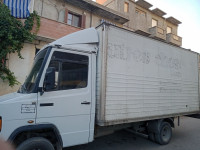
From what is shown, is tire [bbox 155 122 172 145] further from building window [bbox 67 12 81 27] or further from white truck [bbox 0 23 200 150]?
building window [bbox 67 12 81 27]

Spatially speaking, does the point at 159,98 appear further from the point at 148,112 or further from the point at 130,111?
the point at 130,111

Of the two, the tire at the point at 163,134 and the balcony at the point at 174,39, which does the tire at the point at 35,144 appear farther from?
the balcony at the point at 174,39

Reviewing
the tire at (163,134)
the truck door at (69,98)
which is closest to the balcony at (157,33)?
the tire at (163,134)

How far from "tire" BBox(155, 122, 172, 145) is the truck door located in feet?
9.23

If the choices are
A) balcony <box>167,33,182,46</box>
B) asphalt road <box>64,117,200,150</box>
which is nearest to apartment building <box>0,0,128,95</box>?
asphalt road <box>64,117,200,150</box>

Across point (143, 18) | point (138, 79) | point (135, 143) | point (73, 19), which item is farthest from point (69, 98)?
point (143, 18)

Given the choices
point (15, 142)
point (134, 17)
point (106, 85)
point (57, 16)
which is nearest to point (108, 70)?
point (106, 85)

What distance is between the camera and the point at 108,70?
344 cm

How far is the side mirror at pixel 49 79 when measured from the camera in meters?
2.74

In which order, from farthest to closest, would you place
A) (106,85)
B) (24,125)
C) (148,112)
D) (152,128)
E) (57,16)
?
(57,16)
(152,128)
(148,112)
(106,85)
(24,125)

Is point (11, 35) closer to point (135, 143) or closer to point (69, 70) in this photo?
point (69, 70)

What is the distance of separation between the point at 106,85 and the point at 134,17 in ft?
47.2

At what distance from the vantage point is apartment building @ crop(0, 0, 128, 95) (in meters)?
7.96

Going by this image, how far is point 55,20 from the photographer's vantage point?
8.61m
